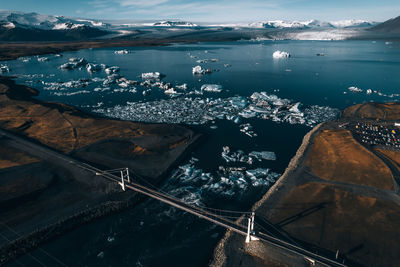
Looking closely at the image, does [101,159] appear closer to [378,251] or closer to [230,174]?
[230,174]

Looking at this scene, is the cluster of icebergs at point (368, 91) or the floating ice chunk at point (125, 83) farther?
the floating ice chunk at point (125, 83)

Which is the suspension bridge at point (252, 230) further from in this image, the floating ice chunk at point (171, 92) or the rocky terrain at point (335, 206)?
the floating ice chunk at point (171, 92)

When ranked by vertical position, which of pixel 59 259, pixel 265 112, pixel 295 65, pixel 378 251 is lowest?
pixel 59 259

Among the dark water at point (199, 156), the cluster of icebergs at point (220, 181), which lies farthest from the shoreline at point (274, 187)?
the cluster of icebergs at point (220, 181)

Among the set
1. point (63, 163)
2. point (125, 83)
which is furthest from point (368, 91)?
point (63, 163)

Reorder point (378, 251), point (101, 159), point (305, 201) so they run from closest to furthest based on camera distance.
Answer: point (378, 251), point (305, 201), point (101, 159)

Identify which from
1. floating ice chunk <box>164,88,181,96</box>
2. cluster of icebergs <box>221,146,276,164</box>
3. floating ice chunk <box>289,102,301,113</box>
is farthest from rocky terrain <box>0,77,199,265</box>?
floating ice chunk <box>289,102,301,113</box>

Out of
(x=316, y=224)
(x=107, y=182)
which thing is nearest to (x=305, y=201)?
(x=316, y=224)
